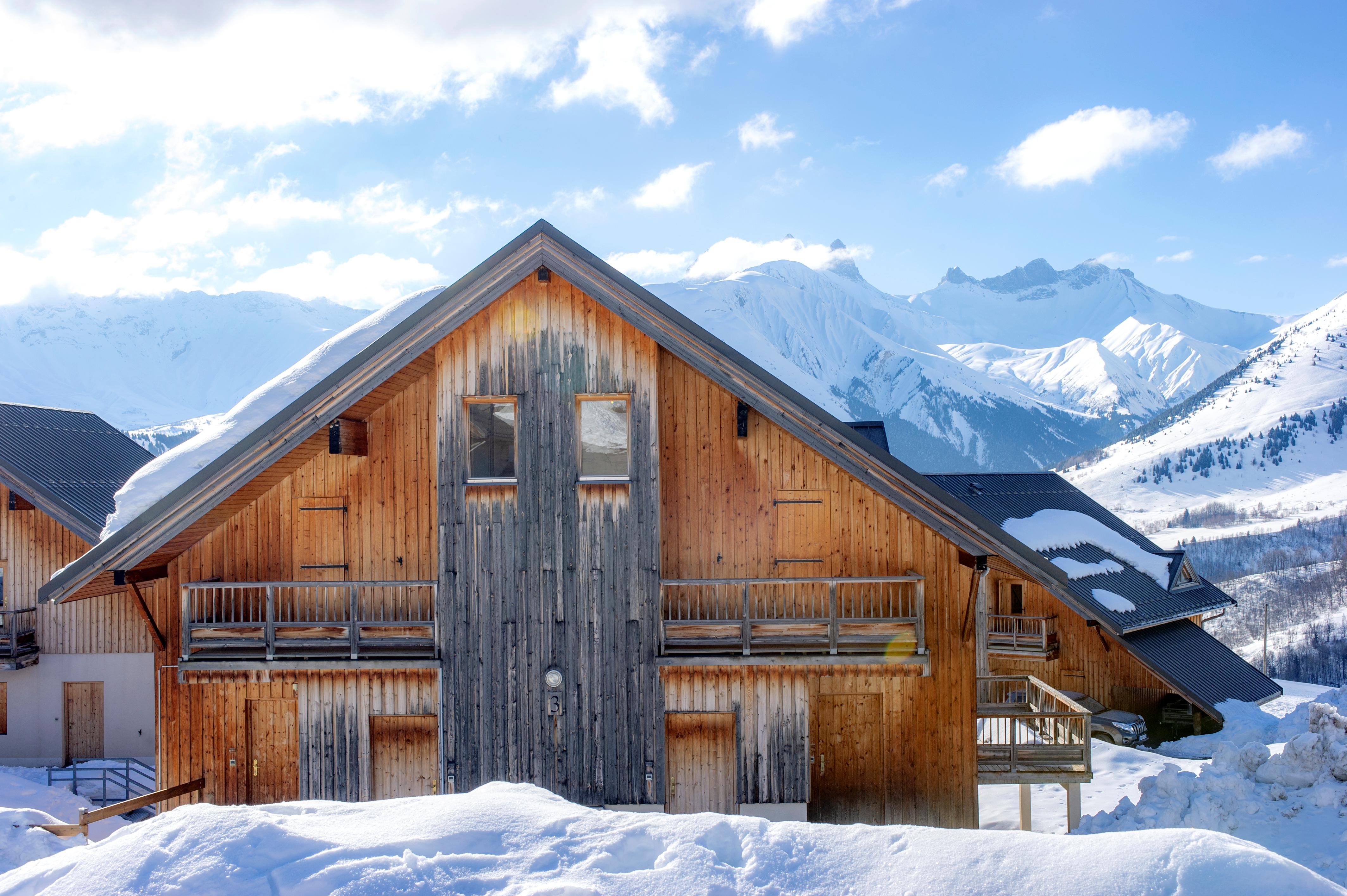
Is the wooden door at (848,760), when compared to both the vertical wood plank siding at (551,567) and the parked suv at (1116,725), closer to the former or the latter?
the vertical wood plank siding at (551,567)

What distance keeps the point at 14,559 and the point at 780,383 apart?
2197 centimetres

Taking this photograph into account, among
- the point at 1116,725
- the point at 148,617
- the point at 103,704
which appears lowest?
the point at 1116,725

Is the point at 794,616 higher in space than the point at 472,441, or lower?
lower

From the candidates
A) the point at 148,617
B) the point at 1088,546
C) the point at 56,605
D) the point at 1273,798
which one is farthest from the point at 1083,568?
the point at 56,605

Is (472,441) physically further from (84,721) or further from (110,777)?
(84,721)

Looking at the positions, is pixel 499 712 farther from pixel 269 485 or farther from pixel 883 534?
pixel 883 534

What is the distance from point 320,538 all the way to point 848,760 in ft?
31.5

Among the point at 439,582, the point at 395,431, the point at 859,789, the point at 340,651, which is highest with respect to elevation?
the point at 395,431

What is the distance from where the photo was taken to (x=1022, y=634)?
27.9 m

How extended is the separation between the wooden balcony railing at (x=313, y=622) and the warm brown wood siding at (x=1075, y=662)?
72.3ft

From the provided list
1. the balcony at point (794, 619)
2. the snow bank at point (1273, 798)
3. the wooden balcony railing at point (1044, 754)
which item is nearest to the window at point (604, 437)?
the balcony at point (794, 619)

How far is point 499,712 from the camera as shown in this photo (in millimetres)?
12172

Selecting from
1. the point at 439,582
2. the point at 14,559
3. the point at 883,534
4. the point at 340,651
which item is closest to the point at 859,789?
the point at 883,534

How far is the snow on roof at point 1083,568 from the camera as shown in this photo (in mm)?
28188
